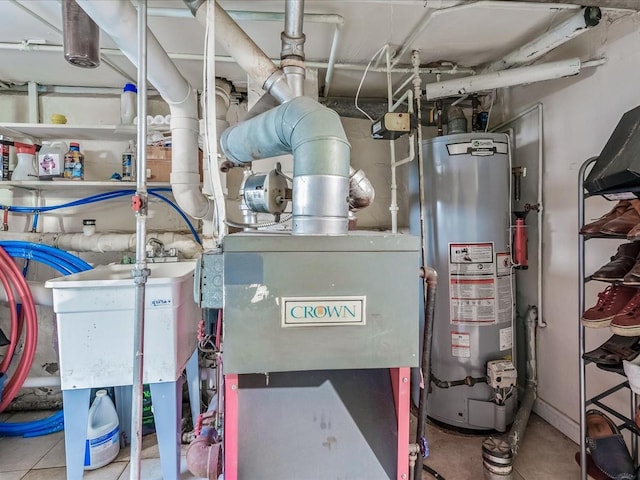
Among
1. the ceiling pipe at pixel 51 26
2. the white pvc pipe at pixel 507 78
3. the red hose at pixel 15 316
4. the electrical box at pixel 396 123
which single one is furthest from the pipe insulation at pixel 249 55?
the red hose at pixel 15 316

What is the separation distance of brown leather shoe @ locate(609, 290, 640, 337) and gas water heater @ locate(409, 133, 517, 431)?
78 cm

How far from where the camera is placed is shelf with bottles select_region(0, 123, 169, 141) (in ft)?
7.29

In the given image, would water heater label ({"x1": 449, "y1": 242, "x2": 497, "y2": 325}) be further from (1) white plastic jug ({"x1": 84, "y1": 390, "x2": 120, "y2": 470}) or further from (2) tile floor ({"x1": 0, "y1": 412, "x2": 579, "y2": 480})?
(1) white plastic jug ({"x1": 84, "y1": 390, "x2": 120, "y2": 470})

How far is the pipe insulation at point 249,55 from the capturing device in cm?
146

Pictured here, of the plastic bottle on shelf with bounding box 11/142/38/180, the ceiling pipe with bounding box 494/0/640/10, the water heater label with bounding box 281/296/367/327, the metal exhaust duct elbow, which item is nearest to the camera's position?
the water heater label with bounding box 281/296/367/327

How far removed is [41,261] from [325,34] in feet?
6.75

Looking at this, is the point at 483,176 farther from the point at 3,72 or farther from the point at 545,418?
the point at 3,72

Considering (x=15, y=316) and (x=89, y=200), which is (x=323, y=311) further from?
(x=89, y=200)

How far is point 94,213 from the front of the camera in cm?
258

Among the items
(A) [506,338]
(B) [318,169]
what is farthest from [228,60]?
(A) [506,338]

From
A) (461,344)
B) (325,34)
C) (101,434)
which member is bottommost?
(101,434)

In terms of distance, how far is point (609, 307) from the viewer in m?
1.49

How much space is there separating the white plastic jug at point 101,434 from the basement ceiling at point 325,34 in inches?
72.6

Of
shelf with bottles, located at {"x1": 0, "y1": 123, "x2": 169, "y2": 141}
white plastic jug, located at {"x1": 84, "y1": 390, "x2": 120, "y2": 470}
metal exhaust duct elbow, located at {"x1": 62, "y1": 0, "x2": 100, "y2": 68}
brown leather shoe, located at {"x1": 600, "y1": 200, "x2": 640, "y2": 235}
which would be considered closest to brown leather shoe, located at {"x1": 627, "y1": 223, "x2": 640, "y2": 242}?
brown leather shoe, located at {"x1": 600, "y1": 200, "x2": 640, "y2": 235}
